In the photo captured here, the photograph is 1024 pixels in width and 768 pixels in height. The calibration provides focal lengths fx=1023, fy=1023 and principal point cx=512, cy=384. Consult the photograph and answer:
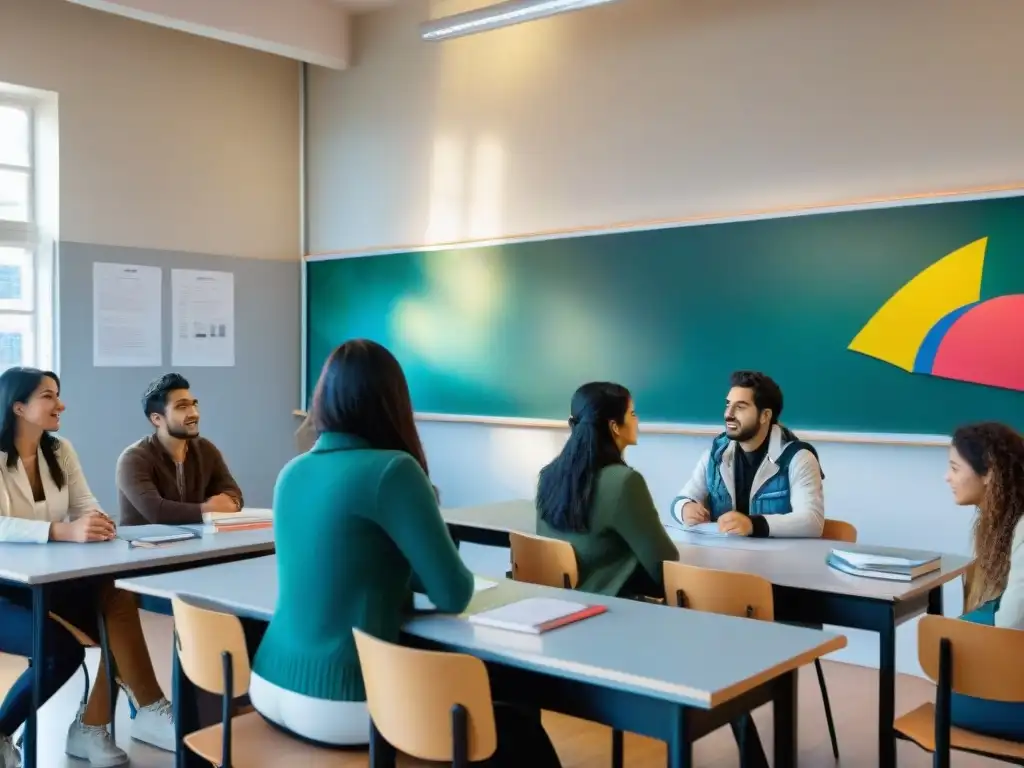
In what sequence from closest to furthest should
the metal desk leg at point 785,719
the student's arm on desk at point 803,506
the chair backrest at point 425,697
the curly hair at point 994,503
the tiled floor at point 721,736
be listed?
the chair backrest at point 425,697
the metal desk leg at point 785,719
the curly hair at point 994,503
the tiled floor at point 721,736
the student's arm on desk at point 803,506

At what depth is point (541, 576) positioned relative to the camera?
3084mm

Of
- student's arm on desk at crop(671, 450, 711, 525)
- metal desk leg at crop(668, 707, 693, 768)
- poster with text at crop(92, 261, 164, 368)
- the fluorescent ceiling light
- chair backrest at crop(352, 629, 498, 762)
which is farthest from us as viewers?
poster with text at crop(92, 261, 164, 368)

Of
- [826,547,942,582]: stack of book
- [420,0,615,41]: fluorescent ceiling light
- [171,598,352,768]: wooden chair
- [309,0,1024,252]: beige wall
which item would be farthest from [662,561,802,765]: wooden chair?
[420,0,615,41]: fluorescent ceiling light

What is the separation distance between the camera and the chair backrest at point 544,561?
298 centimetres

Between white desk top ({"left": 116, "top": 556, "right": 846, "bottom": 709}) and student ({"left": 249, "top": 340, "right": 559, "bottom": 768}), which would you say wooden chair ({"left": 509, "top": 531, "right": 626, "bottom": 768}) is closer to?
white desk top ({"left": 116, "top": 556, "right": 846, "bottom": 709})

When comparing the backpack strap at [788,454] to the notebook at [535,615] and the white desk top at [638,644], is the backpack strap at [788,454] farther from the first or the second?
the notebook at [535,615]

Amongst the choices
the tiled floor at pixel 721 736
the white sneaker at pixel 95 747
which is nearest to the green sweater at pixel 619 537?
the tiled floor at pixel 721 736

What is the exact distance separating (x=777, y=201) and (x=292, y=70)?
11.0 feet

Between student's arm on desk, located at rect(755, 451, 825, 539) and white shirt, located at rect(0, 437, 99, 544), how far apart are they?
2336mm

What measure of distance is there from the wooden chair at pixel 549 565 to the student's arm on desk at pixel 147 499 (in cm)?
131

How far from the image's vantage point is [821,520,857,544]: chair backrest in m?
3.61

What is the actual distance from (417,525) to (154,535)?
1622 millimetres

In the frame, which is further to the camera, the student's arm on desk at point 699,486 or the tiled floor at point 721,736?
the student's arm on desk at point 699,486

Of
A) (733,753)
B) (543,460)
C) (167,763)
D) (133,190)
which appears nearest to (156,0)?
(133,190)
